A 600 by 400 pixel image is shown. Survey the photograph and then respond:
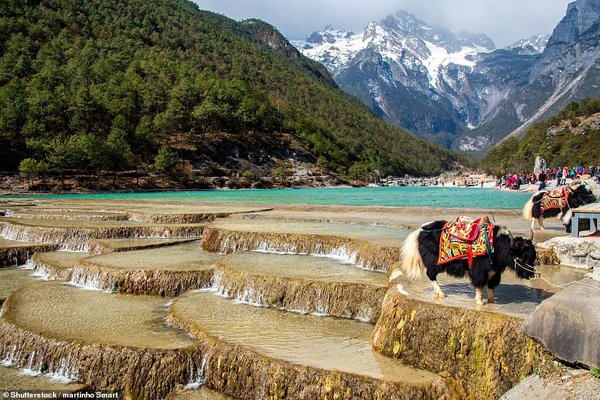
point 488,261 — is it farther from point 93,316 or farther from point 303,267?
point 93,316

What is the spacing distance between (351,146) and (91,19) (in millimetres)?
109205

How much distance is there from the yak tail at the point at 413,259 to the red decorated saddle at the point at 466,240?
1.61ft

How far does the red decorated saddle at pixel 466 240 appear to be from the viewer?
7.52 metres

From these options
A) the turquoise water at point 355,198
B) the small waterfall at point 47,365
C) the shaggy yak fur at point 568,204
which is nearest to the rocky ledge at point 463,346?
the small waterfall at point 47,365

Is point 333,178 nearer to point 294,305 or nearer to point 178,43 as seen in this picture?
point 178,43

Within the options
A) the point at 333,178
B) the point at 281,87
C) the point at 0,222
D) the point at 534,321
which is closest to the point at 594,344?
the point at 534,321

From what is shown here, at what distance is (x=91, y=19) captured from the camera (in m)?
142

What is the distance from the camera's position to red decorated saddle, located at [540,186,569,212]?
47.9ft

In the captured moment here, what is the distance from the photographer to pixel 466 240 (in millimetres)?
7590


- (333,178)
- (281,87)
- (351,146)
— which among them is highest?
(281,87)

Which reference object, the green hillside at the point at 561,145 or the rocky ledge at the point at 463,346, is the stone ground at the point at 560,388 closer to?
the rocky ledge at the point at 463,346

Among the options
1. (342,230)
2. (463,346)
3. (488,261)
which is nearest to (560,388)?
(463,346)

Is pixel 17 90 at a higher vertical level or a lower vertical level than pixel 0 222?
higher

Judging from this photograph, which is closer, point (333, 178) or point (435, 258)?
point (435, 258)
